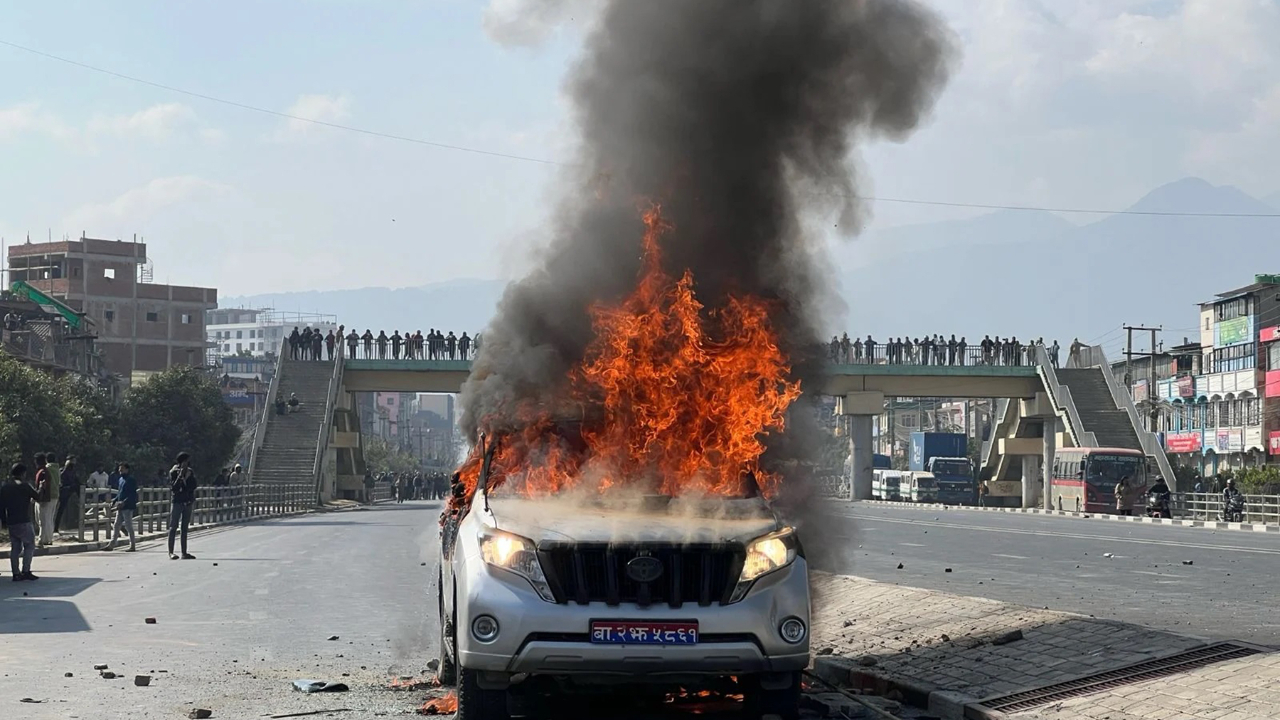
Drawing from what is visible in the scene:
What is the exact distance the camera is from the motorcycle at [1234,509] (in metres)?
50.8

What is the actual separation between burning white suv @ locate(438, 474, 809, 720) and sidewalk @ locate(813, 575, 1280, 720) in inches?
64.1

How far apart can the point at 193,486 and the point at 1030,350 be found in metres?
51.8

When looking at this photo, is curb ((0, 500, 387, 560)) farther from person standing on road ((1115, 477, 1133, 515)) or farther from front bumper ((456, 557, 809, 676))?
person standing on road ((1115, 477, 1133, 515))

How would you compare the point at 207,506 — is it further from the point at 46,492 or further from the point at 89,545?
the point at 46,492

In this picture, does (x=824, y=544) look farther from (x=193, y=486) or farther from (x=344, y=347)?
(x=344, y=347)

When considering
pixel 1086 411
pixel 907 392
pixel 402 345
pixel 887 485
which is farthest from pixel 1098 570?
A: pixel 887 485

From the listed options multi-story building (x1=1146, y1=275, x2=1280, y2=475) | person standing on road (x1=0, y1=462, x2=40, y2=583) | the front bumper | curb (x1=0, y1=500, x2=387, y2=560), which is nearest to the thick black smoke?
the front bumper

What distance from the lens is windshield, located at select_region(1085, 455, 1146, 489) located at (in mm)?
59188

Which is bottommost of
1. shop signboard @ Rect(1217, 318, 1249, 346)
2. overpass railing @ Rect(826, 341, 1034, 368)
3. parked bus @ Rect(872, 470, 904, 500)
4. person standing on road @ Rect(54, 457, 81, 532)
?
parked bus @ Rect(872, 470, 904, 500)

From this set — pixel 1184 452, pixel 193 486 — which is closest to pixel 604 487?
pixel 193 486

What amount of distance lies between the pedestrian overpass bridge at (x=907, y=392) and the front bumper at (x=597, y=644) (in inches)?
2239

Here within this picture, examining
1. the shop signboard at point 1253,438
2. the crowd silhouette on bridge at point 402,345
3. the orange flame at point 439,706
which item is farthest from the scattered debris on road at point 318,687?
the shop signboard at point 1253,438

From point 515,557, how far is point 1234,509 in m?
47.5

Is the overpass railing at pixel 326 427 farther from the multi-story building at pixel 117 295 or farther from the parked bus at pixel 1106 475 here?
the multi-story building at pixel 117 295
